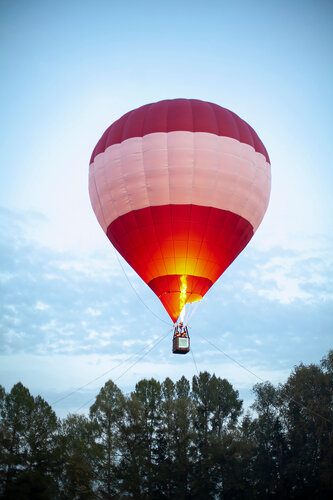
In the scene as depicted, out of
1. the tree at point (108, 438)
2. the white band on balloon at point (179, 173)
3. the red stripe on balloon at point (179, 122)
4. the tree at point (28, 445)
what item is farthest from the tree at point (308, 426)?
the red stripe on balloon at point (179, 122)

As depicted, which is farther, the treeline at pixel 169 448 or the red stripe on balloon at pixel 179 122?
the treeline at pixel 169 448

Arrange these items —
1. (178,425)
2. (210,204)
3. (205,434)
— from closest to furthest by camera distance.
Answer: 1. (210,204)
2. (178,425)
3. (205,434)

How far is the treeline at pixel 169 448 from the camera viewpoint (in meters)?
27.2

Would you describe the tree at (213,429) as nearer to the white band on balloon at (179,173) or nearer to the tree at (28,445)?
the tree at (28,445)

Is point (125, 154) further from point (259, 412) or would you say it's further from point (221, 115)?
point (259, 412)

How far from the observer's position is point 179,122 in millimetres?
18484

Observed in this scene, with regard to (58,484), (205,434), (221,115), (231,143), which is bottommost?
(58,484)

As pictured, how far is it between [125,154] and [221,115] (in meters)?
4.11

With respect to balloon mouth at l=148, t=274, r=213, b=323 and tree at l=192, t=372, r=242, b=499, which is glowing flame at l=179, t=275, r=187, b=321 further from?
tree at l=192, t=372, r=242, b=499

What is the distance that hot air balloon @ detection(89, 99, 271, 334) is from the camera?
18.0 m

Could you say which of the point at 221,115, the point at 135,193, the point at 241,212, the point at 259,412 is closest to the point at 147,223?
the point at 135,193

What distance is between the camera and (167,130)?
18344 millimetres

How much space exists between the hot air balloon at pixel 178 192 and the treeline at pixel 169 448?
519 inches

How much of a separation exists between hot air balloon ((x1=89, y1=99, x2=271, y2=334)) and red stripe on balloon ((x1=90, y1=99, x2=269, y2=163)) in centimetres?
4
